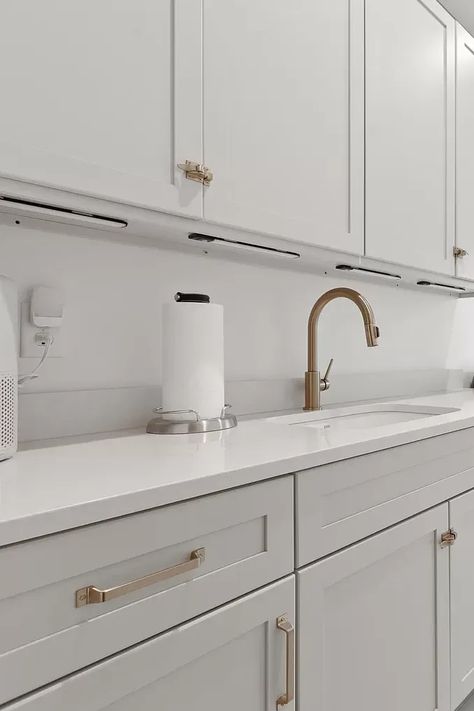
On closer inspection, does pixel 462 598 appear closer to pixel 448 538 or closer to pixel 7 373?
pixel 448 538

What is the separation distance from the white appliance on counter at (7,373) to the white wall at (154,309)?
Result: 0.26 metres

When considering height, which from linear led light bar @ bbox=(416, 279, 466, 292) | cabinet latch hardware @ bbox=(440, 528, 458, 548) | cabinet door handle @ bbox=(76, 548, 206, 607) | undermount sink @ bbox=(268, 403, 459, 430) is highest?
linear led light bar @ bbox=(416, 279, 466, 292)

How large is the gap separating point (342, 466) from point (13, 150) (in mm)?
792

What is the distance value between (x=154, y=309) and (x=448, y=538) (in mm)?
947

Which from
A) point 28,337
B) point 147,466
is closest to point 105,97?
point 28,337

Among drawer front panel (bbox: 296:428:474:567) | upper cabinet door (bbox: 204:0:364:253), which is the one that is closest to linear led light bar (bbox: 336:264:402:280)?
upper cabinet door (bbox: 204:0:364:253)

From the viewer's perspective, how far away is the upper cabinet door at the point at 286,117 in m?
1.20

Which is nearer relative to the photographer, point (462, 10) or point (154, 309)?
point (154, 309)

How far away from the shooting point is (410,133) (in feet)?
5.91

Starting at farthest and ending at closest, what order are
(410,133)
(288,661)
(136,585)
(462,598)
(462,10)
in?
(462,10)
(410,133)
(462,598)
(288,661)
(136,585)

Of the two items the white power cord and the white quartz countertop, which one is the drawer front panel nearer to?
the white quartz countertop

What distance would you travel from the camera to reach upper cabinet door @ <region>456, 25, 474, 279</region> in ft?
6.76

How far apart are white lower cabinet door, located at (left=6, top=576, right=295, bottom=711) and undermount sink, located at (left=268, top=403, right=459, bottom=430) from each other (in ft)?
2.27

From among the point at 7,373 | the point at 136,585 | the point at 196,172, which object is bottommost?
the point at 136,585
